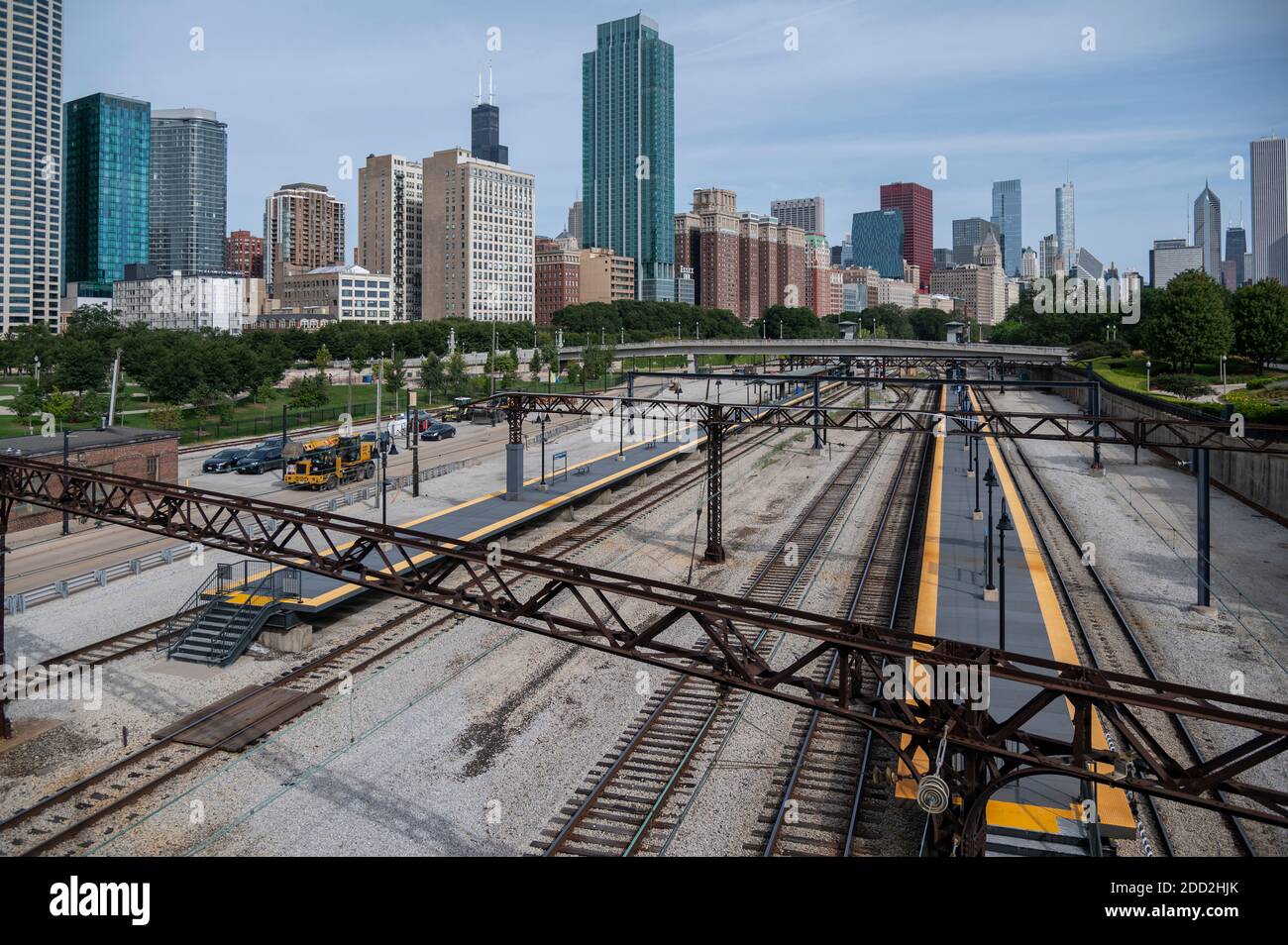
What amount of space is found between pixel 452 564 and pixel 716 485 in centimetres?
1910

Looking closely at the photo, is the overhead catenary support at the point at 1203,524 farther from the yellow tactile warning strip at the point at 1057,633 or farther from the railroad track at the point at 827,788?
the railroad track at the point at 827,788

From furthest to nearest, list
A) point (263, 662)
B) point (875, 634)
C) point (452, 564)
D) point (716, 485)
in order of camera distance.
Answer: point (716, 485), point (263, 662), point (452, 564), point (875, 634)

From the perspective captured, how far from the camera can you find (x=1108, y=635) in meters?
24.1

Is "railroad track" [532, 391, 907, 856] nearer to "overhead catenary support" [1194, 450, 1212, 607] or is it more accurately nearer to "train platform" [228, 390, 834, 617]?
"train platform" [228, 390, 834, 617]

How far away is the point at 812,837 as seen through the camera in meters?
14.5

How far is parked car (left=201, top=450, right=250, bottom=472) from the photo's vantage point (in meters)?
49.8

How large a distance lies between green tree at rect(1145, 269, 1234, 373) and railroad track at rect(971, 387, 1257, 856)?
46.0 meters

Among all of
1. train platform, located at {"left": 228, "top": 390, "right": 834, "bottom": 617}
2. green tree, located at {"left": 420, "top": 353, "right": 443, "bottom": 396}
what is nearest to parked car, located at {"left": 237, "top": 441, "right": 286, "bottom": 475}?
train platform, located at {"left": 228, "top": 390, "right": 834, "bottom": 617}

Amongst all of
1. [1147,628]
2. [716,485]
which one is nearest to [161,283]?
[716,485]

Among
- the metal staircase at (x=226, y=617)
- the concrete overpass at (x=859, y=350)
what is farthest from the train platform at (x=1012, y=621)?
the concrete overpass at (x=859, y=350)

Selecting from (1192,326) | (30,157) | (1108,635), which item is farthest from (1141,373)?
(30,157)

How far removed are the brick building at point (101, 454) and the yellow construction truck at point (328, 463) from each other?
5.43m

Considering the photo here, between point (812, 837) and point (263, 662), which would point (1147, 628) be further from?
point (263, 662)

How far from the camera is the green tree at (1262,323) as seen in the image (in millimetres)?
76375
